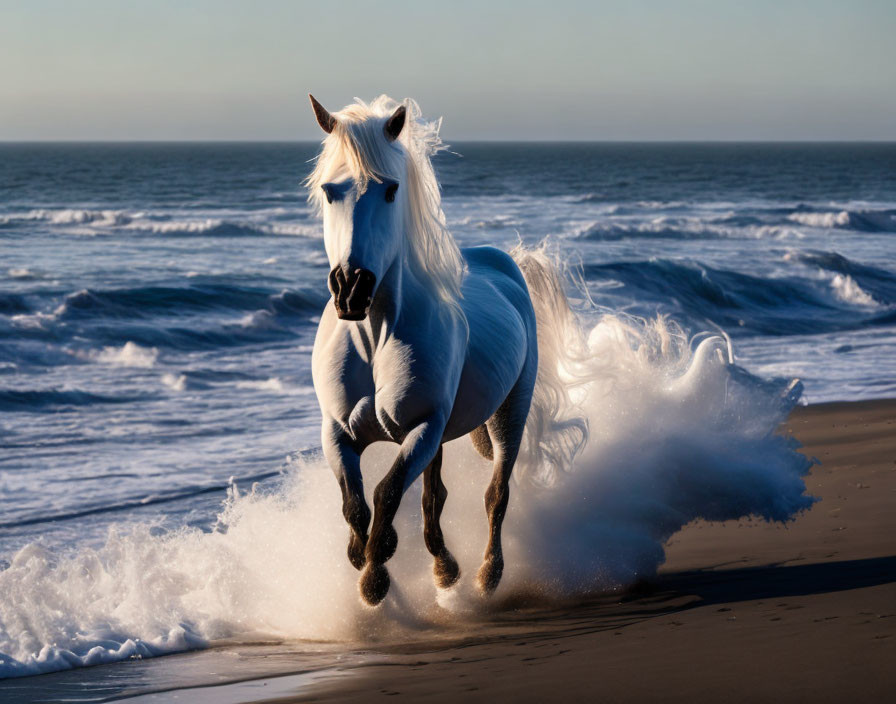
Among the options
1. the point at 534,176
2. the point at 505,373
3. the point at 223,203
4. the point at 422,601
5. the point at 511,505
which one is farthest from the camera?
the point at 534,176

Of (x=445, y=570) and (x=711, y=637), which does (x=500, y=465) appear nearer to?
(x=445, y=570)

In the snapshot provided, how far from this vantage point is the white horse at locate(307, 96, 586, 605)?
3662mm

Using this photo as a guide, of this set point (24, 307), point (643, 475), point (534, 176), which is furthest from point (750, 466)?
point (534, 176)

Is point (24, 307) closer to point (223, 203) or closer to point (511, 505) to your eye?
point (511, 505)

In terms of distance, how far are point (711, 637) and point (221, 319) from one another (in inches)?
591

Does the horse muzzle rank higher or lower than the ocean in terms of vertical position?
higher

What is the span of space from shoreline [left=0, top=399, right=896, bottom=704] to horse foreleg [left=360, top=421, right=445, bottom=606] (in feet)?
1.00

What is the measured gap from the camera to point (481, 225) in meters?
34.9

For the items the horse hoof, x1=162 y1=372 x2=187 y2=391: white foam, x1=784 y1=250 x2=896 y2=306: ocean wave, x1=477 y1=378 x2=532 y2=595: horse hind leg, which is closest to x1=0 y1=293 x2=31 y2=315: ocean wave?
x1=162 y1=372 x2=187 y2=391: white foam

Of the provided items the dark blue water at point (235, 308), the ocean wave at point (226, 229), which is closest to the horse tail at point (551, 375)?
the dark blue water at point (235, 308)

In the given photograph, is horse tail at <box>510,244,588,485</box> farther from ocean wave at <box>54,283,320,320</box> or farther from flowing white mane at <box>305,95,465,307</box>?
ocean wave at <box>54,283,320,320</box>

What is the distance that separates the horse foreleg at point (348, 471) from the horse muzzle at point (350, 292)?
0.66 metres

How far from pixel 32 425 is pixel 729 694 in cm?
848

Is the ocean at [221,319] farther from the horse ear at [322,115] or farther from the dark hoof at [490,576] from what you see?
the horse ear at [322,115]
